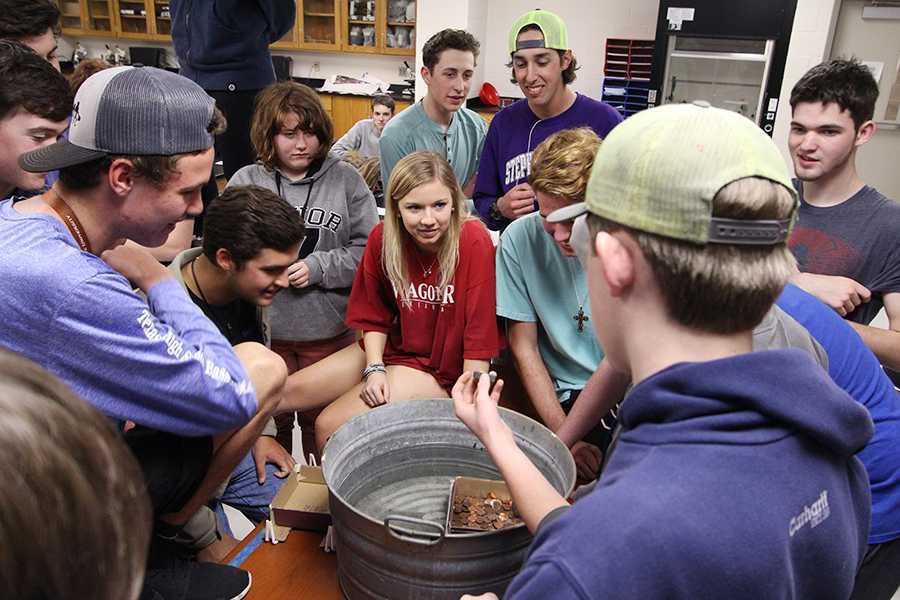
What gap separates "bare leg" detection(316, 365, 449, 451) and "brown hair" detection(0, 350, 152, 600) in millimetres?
1477

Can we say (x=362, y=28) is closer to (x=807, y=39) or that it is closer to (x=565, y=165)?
(x=807, y=39)

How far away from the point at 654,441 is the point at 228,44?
8.54 feet

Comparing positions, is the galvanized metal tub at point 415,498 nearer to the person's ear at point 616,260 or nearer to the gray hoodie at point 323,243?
the person's ear at point 616,260

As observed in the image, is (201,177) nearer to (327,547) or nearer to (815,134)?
(327,547)

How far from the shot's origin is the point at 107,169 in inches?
47.3

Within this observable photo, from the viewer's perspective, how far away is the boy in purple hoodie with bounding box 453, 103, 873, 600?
2.09 ft

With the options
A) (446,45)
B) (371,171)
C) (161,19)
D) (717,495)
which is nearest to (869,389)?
(717,495)

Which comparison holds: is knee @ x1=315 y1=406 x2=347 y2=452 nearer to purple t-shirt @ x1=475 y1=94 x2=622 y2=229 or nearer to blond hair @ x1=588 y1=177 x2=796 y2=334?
purple t-shirt @ x1=475 y1=94 x2=622 y2=229

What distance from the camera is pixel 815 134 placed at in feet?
6.07

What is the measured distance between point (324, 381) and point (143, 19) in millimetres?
7270

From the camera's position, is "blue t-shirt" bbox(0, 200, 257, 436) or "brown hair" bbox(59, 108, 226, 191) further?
"brown hair" bbox(59, 108, 226, 191)

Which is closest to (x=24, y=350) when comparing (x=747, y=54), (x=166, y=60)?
(x=747, y=54)

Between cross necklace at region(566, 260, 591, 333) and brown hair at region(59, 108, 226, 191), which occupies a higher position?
brown hair at region(59, 108, 226, 191)

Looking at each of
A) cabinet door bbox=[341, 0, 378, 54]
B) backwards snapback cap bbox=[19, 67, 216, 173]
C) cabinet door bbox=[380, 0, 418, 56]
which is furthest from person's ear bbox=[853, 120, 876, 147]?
cabinet door bbox=[341, 0, 378, 54]
